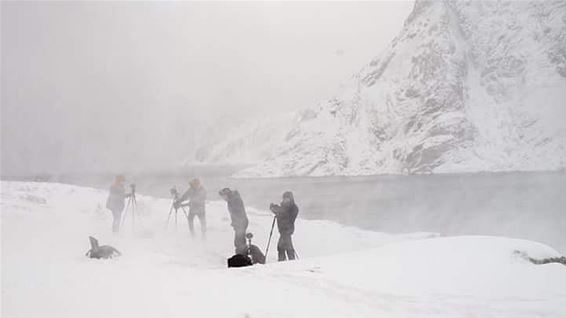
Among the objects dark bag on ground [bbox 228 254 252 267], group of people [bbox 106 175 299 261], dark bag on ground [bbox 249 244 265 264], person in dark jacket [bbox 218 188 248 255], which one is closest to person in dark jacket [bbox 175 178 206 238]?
group of people [bbox 106 175 299 261]

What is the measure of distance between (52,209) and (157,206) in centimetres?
603

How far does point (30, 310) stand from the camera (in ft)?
18.2

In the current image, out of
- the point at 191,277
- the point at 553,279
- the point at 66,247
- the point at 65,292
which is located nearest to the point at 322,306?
the point at 191,277

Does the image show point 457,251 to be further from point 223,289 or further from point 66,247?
point 66,247

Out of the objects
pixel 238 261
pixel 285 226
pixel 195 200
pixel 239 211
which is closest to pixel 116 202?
pixel 195 200

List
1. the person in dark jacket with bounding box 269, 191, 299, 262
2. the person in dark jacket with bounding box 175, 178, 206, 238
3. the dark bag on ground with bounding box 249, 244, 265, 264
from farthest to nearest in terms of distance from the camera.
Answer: the person in dark jacket with bounding box 175, 178, 206, 238 < the person in dark jacket with bounding box 269, 191, 299, 262 < the dark bag on ground with bounding box 249, 244, 265, 264

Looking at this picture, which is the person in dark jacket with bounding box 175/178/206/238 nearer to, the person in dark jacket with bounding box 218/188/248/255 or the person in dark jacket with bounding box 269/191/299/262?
the person in dark jacket with bounding box 218/188/248/255

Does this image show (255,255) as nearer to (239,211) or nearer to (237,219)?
(237,219)

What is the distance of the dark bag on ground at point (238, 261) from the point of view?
1105 centimetres

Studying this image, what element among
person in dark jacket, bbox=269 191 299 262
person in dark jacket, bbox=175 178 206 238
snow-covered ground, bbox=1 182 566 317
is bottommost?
snow-covered ground, bbox=1 182 566 317

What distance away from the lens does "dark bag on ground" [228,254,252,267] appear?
11047 millimetres

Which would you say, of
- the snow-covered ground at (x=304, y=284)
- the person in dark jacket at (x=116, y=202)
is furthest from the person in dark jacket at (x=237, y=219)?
the person in dark jacket at (x=116, y=202)

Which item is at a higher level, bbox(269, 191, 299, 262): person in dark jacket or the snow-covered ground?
bbox(269, 191, 299, 262): person in dark jacket

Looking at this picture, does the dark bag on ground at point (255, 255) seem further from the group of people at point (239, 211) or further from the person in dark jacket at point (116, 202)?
the person in dark jacket at point (116, 202)
